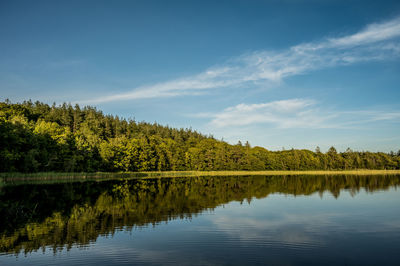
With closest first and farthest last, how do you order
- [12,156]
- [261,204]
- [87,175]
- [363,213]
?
[363,213]
[261,204]
[12,156]
[87,175]

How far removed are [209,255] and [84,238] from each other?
7.91m

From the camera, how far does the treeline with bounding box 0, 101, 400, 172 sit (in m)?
66.1

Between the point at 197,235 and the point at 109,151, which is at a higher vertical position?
the point at 109,151

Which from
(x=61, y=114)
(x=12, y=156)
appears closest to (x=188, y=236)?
(x=12, y=156)

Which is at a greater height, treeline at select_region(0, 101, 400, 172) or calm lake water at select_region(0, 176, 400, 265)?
treeline at select_region(0, 101, 400, 172)

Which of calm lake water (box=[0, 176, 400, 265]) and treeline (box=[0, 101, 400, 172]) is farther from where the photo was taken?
treeline (box=[0, 101, 400, 172])

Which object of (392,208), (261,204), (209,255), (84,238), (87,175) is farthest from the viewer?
(87,175)

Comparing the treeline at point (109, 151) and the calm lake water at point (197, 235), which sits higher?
the treeline at point (109, 151)

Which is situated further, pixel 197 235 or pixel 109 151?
pixel 109 151

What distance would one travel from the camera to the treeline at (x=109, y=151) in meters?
66.1

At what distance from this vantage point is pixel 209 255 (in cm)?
1290

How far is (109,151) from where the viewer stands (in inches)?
3900

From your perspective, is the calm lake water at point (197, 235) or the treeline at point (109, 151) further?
the treeline at point (109, 151)

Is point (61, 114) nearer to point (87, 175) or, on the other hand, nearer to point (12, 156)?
point (87, 175)
